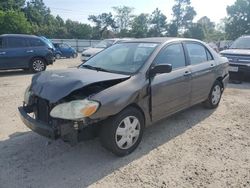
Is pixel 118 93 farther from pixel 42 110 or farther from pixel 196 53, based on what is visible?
pixel 196 53

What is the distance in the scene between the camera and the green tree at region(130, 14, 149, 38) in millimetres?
54778

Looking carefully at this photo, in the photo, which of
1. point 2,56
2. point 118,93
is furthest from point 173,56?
point 2,56

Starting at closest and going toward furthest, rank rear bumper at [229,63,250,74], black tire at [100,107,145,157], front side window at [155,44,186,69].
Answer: black tire at [100,107,145,157] → front side window at [155,44,186,69] → rear bumper at [229,63,250,74]

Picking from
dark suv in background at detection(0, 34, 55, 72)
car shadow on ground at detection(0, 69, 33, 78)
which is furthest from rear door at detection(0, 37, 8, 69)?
car shadow on ground at detection(0, 69, 33, 78)

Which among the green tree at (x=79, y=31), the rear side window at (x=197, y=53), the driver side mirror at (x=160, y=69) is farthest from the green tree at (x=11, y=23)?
the green tree at (x=79, y=31)

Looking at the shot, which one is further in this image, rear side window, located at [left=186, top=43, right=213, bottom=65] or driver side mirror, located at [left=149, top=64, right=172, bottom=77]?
rear side window, located at [left=186, top=43, right=213, bottom=65]

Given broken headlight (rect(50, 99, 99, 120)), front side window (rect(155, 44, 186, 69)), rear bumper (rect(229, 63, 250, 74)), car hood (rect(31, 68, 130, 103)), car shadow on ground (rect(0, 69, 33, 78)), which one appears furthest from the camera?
car shadow on ground (rect(0, 69, 33, 78))

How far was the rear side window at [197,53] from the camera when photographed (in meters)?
5.58

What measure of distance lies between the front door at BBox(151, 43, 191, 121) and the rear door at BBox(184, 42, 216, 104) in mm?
232

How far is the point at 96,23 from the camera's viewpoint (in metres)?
74.3

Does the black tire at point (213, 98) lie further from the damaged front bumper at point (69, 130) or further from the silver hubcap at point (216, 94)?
the damaged front bumper at point (69, 130)

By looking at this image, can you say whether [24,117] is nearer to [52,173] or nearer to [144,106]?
[52,173]

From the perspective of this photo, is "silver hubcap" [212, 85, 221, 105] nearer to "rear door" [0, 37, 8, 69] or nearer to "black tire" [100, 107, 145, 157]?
"black tire" [100, 107, 145, 157]

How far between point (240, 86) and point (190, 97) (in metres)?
4.73
